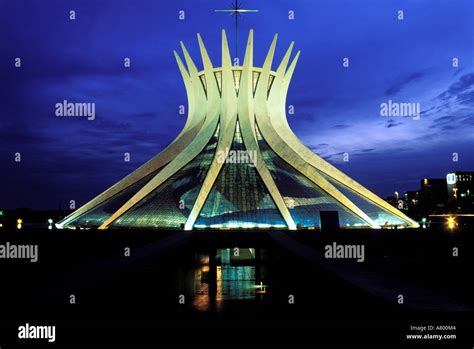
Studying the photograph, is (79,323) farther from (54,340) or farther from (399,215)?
(399,215)

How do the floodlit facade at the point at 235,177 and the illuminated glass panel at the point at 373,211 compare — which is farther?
the illuminated glass panel at the point at 373,211

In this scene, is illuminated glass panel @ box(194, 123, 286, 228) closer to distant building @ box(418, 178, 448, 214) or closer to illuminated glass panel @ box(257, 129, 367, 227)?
illuminated glass panel @ box(257, 129, 367, 227)

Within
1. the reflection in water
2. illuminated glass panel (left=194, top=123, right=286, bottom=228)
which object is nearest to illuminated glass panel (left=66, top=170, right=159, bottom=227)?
illuminated glass panel (left=194, top=123, right=286, bottom=228)

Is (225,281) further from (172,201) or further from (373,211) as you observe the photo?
(373,211)

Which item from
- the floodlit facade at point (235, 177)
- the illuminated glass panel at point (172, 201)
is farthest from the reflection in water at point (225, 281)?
the illuminated glass panel at point (172, 201)

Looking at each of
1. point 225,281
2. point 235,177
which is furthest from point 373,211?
point 225,281

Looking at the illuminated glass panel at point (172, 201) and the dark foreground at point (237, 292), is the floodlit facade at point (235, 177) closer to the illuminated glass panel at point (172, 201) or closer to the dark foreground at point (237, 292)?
the illuminated glass panel at point (172, 201)

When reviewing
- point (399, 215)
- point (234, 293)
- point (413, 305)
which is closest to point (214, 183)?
point (234, 293)
